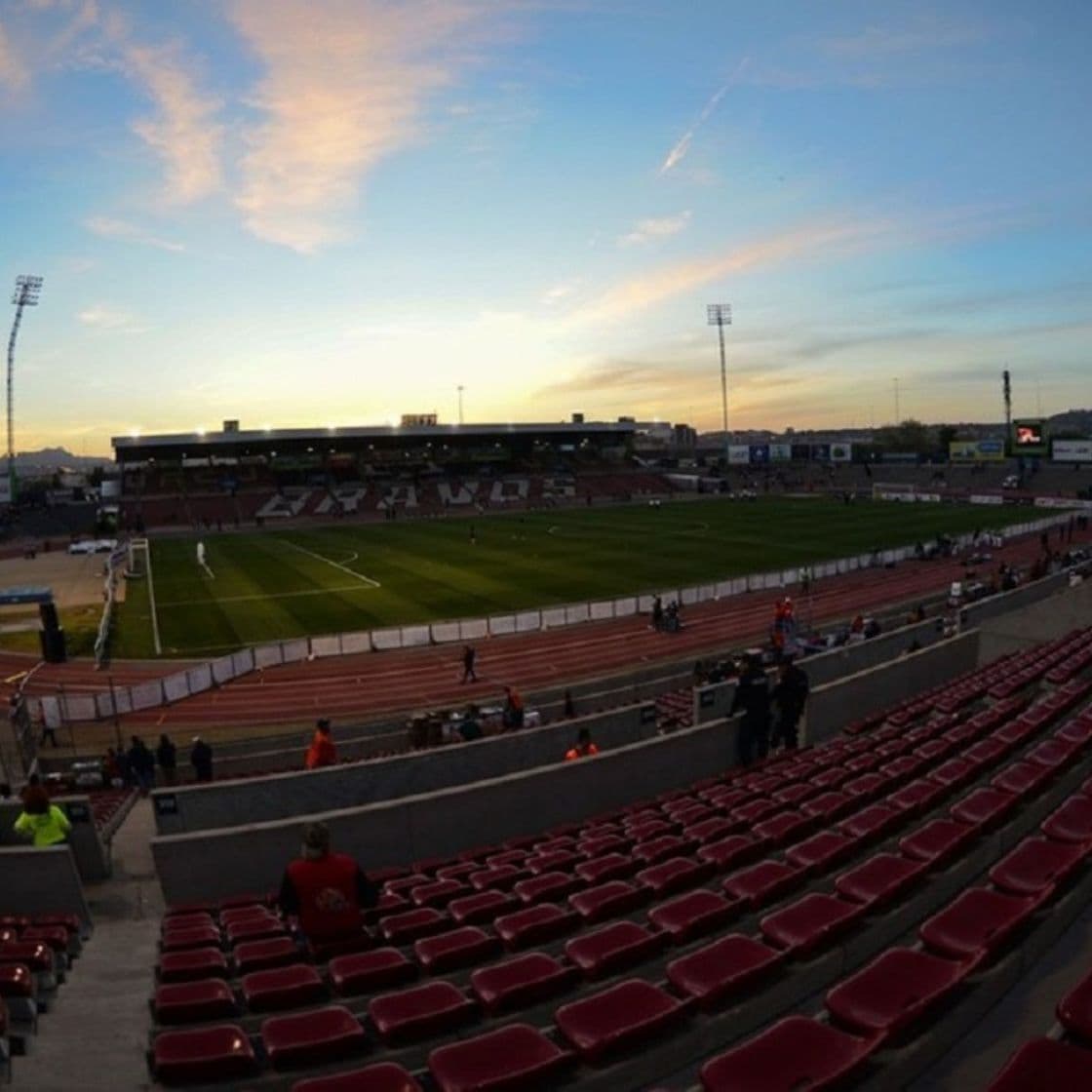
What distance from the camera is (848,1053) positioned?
401 cm

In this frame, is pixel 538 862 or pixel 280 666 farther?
pixel 280 666

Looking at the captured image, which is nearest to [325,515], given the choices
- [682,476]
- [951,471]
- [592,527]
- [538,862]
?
[592,527]

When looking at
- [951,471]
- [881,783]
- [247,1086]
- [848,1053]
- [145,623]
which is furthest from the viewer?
[951,471]

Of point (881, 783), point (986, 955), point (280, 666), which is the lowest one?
point (280, 666)

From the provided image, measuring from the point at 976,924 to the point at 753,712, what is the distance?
27.1 feet

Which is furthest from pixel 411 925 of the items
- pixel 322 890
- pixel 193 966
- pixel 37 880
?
pixel 37 880

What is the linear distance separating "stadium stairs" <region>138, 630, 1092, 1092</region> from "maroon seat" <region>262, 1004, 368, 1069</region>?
0.01m

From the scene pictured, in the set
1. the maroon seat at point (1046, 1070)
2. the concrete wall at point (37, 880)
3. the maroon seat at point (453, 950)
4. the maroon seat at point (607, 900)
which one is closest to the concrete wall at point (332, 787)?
the concrete wall at point (37, 880)

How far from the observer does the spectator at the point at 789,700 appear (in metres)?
13.3

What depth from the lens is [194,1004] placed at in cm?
563

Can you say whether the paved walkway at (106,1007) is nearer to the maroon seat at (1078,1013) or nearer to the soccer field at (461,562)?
the maroon seat at (1078,1013)

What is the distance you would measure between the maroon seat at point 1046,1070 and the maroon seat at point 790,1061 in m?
0.62

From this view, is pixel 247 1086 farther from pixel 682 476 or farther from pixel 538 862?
pixel 682 476

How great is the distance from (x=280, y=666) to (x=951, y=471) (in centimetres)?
9425
